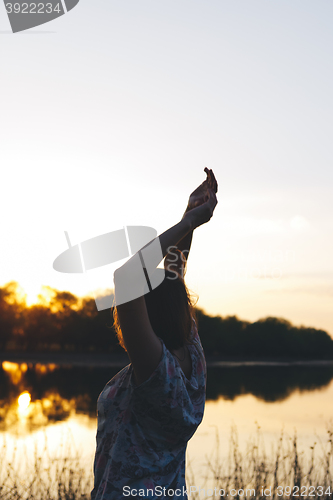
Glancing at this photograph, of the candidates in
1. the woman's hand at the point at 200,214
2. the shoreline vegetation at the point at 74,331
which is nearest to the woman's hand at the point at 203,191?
the woman's hand at the point at 200,214

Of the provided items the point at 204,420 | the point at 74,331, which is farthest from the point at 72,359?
the point at 204,420

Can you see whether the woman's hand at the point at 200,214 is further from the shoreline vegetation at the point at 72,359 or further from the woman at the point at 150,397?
the shoreline vegetation at the point at 72,359

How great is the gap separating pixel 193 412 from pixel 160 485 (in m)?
0.22

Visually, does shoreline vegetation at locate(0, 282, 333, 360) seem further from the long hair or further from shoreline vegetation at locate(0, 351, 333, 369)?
the long hair

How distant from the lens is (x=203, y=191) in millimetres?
1876

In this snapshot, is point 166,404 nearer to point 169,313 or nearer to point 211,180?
point 169,313

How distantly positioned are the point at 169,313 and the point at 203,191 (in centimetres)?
72

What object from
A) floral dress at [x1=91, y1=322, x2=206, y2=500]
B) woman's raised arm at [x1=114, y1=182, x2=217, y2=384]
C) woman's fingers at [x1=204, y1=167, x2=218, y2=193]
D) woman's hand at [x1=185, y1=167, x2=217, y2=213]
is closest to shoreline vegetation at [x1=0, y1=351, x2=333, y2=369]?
woman's hand at [x1=185, y1=167, x2=217, y2=213]

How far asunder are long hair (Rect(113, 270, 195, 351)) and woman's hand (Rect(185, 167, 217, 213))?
0.54m

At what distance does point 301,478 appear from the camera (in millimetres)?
4195

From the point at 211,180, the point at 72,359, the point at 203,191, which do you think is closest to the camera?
the point at 211,180

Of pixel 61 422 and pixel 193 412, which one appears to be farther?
pixel 61 422

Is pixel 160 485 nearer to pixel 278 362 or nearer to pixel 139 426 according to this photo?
pixel 139 426

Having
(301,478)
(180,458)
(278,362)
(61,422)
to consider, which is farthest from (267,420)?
(278,362)
